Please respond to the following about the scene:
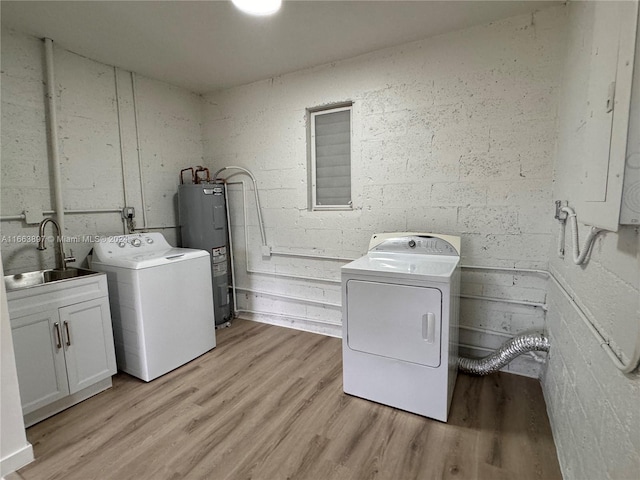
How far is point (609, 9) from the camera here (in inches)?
38.1

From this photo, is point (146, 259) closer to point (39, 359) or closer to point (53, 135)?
point (39, 359)

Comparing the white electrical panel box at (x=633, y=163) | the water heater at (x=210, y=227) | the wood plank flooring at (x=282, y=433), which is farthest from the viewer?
the water heater at (x=210, y=227)

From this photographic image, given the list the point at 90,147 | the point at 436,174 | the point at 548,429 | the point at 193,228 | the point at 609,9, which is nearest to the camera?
the point at 609,9

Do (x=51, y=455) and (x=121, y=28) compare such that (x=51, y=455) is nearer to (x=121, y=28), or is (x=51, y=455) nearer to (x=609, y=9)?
(x=121, y=28)

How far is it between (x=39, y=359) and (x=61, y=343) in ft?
0.42

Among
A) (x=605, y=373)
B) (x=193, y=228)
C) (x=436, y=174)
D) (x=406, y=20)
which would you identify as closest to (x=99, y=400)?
(x=193, y=228)

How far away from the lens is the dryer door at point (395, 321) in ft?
5.84

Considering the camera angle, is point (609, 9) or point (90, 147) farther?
point (90, 147)

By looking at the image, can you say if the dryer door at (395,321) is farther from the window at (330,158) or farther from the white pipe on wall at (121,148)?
the white pipe on wall at (121,148)

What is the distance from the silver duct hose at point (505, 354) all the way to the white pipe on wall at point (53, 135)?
10.7 ft

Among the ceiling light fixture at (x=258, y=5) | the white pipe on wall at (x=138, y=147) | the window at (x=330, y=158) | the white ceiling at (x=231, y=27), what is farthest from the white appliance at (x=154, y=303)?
the ceiling light fixture at (x=258, y=5)

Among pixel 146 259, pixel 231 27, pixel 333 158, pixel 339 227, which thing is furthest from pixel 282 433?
pixel 231 27

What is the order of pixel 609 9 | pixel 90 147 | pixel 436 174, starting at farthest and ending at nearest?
pixel 90 147 < pixel 436 174 < pixel 609 9

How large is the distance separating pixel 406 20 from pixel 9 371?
3.16 m
